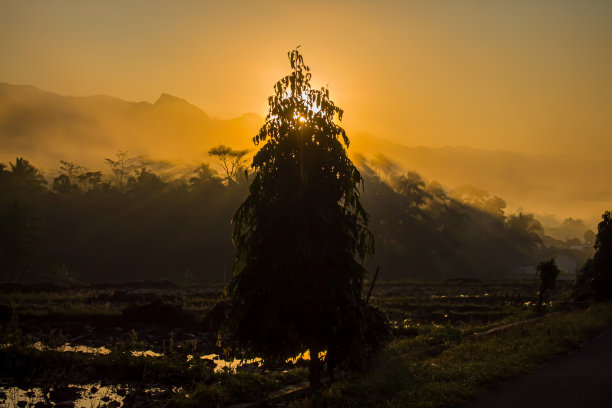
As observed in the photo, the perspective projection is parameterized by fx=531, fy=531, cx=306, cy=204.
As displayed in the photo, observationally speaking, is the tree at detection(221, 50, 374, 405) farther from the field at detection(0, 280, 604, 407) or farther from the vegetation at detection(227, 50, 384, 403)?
the field at detection(0, 280, 604, 407)

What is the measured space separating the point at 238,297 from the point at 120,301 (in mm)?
29319

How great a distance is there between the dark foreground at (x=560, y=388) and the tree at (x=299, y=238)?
12.7 ft

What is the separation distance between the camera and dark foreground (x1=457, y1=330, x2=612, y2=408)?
11492 mm

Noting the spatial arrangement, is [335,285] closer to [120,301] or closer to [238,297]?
[238,297]

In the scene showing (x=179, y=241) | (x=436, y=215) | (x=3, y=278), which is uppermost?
(x=436, y=215)

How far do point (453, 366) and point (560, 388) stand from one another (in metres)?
2.69

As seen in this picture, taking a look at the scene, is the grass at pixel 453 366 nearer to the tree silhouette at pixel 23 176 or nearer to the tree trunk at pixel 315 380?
the tree trunk at pixel 315 380

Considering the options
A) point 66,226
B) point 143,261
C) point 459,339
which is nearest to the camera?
point 459,339

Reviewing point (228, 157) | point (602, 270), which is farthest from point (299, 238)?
point (228, 157)

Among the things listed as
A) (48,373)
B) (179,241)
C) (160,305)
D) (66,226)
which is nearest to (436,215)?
(179,241)

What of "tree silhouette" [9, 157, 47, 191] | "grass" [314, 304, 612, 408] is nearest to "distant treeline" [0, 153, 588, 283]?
"tree silhouette" [9, 157, 47, 191]

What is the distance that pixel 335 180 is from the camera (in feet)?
34.8

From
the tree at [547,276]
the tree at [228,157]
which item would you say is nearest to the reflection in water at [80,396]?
the tree at [547,276]

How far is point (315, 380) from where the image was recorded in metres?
10.7
